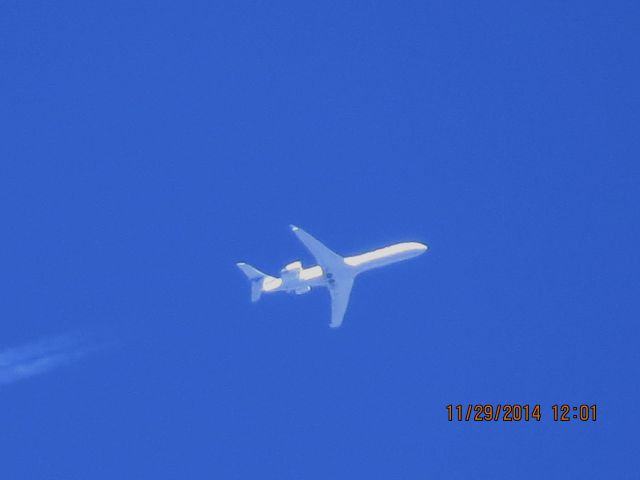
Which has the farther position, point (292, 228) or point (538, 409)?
point (538, 409)

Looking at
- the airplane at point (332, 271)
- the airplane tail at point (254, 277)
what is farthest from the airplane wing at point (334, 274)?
the airplane tail at point (254, 277)

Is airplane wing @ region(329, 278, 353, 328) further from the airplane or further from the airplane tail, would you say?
the airplane tail

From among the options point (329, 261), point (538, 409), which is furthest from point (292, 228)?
point (538, 409)

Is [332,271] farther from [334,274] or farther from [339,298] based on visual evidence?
[339,298]

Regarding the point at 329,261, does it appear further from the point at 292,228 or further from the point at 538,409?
the point at 538,409

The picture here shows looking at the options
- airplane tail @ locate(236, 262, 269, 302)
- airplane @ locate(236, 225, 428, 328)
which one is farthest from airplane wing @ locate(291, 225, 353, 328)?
airplane tail @ locate(236, 262, 269, 302)

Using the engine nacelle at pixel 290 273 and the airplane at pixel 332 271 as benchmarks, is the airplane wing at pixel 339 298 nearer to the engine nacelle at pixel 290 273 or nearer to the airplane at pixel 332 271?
the airplane at pixel 332 271

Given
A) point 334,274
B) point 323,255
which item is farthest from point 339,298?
point 323,255

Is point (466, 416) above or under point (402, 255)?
under
